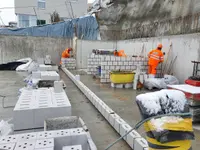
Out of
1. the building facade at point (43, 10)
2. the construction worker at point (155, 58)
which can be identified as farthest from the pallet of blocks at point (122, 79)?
the building facade at point (43, 10)

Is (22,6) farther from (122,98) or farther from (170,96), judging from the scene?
(170,96)

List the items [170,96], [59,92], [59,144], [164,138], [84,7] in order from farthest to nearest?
[84,7], [59,92], [59,144], [170,96], [164,138]

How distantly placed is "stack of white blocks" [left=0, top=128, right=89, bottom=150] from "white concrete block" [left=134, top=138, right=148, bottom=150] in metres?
0.65

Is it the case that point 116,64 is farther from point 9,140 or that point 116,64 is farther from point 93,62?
point 9,140

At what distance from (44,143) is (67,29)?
443 inches

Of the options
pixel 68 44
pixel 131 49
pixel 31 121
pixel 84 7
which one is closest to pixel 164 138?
pixel 31 121

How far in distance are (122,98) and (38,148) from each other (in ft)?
9.86

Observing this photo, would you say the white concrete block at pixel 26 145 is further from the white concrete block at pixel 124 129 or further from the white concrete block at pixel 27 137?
the white concrete block at pixel 124 129

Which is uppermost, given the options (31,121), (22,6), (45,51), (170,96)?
(22,6)

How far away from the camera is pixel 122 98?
416 cm

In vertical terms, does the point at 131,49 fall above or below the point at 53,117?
above

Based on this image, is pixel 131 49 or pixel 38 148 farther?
pixel 131 49

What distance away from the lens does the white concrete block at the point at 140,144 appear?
6.38 ft

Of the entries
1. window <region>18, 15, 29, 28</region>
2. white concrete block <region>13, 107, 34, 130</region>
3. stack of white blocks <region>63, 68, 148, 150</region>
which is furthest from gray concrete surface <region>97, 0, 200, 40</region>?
A: window <region>18, 15, 29, 28</region>
